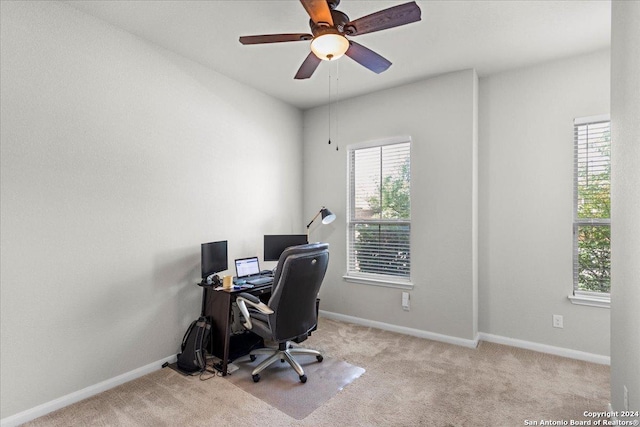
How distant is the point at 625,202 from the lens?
5.20ft

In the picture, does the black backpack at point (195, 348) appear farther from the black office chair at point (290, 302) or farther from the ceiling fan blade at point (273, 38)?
the ceiling fan blade at point (273, 38)

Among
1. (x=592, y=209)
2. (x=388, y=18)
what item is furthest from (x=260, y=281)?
(x=592, y=209)

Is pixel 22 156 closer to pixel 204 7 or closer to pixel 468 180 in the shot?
pixel 204 7

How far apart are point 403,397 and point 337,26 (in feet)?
8.22

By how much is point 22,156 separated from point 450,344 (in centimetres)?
384

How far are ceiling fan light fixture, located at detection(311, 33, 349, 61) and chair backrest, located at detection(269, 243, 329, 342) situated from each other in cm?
131

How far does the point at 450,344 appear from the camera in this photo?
3.27 m

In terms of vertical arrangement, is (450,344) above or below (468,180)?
below

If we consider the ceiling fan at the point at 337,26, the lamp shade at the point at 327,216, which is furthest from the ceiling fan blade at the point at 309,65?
the lamp shade at the point at 327,216

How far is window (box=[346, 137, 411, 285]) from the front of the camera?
367 cm

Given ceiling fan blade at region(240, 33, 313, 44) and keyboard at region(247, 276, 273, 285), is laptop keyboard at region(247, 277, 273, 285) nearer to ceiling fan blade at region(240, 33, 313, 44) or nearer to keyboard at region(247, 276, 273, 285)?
keyboard at region(247, 276, 273, 285)

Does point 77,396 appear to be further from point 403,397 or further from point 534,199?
point 534,199

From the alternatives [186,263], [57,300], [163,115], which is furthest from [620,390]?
[163,115]

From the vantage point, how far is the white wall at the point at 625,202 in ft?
4.64
